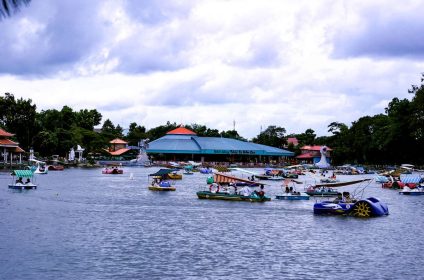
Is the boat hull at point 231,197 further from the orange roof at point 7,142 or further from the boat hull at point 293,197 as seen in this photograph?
the orange roof at point 7,142

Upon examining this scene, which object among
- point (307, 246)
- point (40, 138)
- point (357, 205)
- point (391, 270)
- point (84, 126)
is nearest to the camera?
point (391, 270)

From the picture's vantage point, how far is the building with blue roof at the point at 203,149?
168m

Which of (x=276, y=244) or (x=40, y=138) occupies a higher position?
(x=40, y=138)

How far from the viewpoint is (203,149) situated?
167875 mm

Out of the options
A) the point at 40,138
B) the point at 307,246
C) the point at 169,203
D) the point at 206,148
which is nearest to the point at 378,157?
the point at 206,148

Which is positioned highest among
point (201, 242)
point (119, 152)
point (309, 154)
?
→ point (119, 152)

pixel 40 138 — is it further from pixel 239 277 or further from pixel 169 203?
pixel 239 277

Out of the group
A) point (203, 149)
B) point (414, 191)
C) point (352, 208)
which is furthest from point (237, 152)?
point (352, 208)

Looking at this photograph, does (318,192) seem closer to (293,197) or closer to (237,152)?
(293,197)

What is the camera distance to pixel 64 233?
1387 inches

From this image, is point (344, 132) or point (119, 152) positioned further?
point (119, 152)

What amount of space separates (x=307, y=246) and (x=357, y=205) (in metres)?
12.9

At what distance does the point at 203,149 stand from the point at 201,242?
135 metres

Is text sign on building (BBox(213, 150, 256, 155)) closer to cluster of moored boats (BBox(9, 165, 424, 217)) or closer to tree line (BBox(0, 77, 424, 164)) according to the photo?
tree line (BBox(0, 77, 424, 164))
